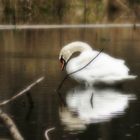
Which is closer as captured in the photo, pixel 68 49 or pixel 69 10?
pixel 68 49

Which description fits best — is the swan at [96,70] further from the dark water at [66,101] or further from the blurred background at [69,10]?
the blurred background at [69,10]

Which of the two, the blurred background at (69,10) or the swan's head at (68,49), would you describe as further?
the blurred background at (69,10)

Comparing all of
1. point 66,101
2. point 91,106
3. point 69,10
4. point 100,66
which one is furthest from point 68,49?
point 69,10

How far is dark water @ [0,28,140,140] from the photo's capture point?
9.33 metres

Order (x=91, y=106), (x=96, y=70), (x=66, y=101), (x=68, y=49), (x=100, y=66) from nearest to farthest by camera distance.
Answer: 1. (x=91, y=106)
2. (x=66, y=101)
3. (x=96, y=70)
4. (x=100, y=66)
5. (x=68, y=49)

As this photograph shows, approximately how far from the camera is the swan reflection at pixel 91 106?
10.1 m

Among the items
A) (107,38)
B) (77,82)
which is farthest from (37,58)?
(107,38)

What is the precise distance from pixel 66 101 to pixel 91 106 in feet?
2.41

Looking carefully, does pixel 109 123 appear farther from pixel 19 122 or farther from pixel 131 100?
pixel 131 100

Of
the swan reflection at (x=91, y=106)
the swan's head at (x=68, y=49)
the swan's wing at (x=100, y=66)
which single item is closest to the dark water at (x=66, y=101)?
the swan reflection at (x=91, y=106)

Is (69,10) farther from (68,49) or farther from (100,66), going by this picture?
(100,66)

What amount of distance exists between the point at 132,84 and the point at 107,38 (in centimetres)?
1149

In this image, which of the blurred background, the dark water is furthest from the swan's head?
the blurred background

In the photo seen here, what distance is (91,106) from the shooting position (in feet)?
36.6
